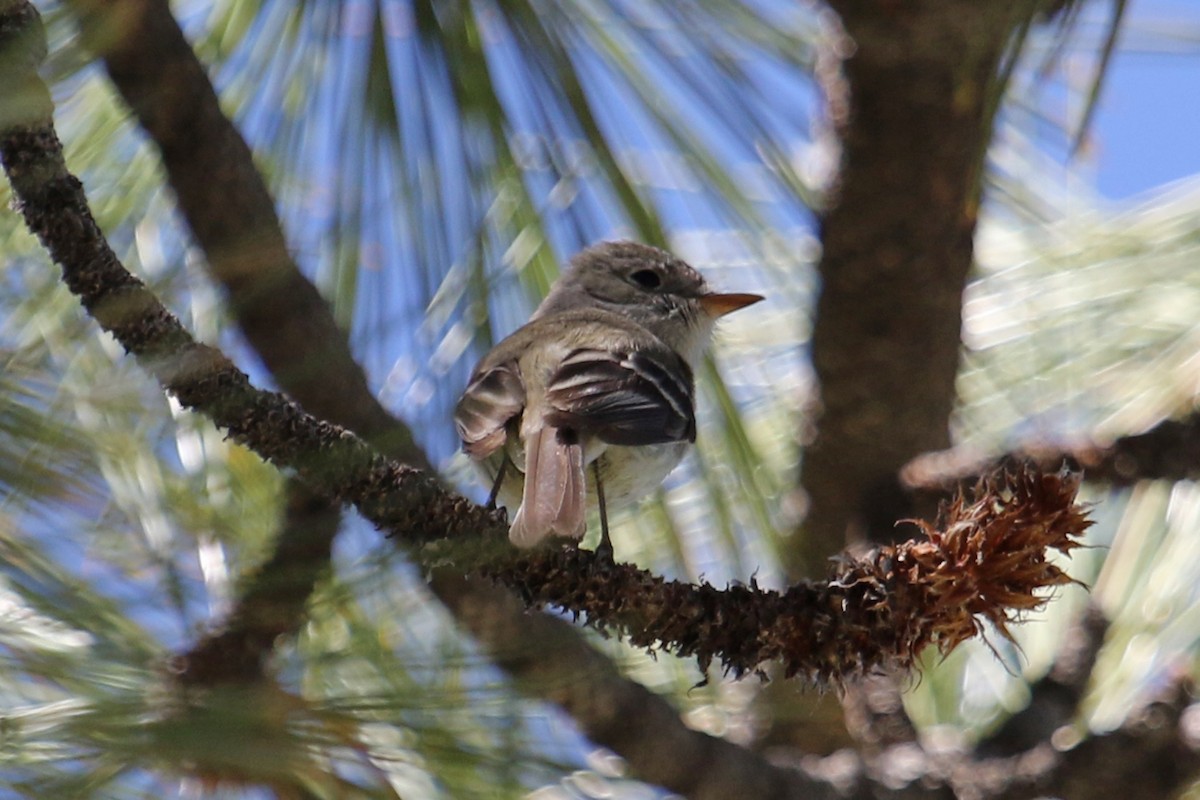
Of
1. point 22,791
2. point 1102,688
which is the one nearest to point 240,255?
point 22,791

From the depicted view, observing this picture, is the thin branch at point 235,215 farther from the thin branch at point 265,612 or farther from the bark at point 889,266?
the bark at point 889,266

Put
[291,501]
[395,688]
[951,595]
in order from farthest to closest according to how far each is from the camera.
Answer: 1. [291,501]
2. [951,595]
3. [395,688]

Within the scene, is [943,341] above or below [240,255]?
below

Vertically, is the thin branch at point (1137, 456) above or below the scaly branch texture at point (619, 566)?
below

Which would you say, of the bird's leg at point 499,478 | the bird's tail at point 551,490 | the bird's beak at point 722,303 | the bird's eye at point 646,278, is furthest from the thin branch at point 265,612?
the bird's eye at point 646,278

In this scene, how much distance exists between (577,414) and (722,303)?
864 millimetres

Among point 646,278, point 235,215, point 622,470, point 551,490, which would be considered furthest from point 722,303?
point 235,215

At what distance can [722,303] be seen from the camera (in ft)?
9.52

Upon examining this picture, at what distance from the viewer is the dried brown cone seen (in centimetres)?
145

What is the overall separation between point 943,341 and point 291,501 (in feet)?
3.56

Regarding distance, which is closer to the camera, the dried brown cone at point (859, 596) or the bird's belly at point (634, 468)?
the dried brown cone at point (859, 596)

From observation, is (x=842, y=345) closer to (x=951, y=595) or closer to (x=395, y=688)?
(x=951, y=595)

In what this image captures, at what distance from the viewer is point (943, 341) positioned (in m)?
2.32

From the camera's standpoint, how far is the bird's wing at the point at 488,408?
2.08 m
